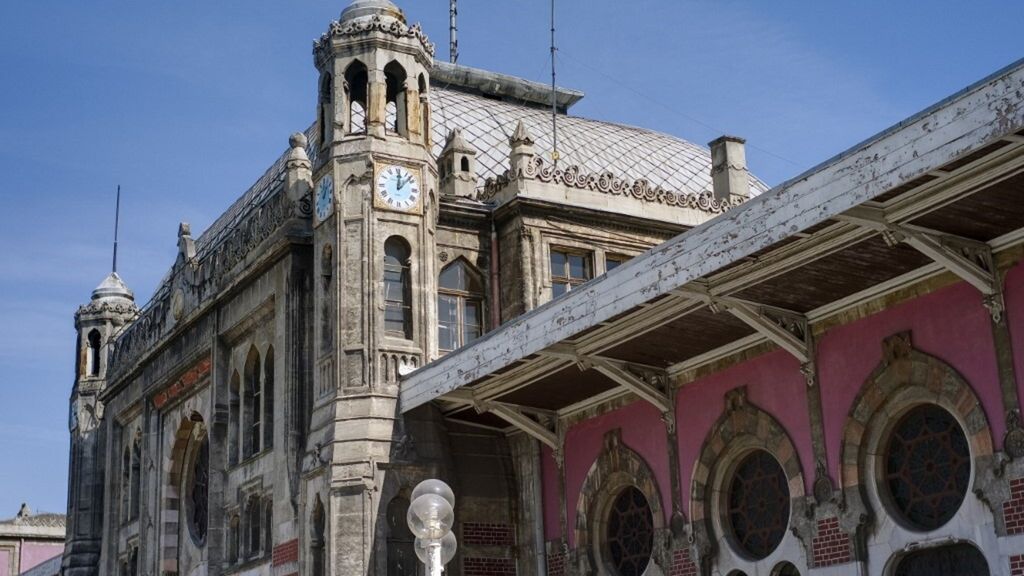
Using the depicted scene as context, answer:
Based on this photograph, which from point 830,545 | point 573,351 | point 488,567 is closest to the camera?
point 830,545

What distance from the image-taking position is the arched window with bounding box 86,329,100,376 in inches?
1801

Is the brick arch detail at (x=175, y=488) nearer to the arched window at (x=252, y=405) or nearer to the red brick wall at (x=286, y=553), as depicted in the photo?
the arched window at (x=252, y=405)

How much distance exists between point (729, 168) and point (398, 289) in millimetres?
8909

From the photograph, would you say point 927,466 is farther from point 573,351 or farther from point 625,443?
point 625,443

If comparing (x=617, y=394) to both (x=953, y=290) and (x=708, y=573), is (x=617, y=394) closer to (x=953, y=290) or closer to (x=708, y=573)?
(x=708, y=573)

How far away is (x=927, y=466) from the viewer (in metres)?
17.6

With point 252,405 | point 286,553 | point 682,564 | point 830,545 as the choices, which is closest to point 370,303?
point 286,553

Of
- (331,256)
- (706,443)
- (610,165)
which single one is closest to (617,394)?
(706,443)

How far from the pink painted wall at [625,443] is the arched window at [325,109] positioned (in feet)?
24.6

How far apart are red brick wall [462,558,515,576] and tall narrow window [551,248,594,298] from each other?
549cm

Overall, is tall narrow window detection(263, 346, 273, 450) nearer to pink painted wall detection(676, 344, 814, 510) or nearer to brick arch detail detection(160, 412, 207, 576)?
brick arch detail detection(160, 412, 207, 576)

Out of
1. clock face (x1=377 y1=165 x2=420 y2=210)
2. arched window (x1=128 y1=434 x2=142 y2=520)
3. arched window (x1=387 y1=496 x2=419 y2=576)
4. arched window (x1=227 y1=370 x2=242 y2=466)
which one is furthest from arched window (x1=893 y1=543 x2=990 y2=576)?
arched window (x1=128 y1=434 x2=142 y2=520)

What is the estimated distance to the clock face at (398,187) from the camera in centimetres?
2592

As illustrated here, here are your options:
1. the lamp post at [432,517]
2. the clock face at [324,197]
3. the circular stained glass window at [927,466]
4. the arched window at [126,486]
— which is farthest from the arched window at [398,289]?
the arched window at [126,486]
